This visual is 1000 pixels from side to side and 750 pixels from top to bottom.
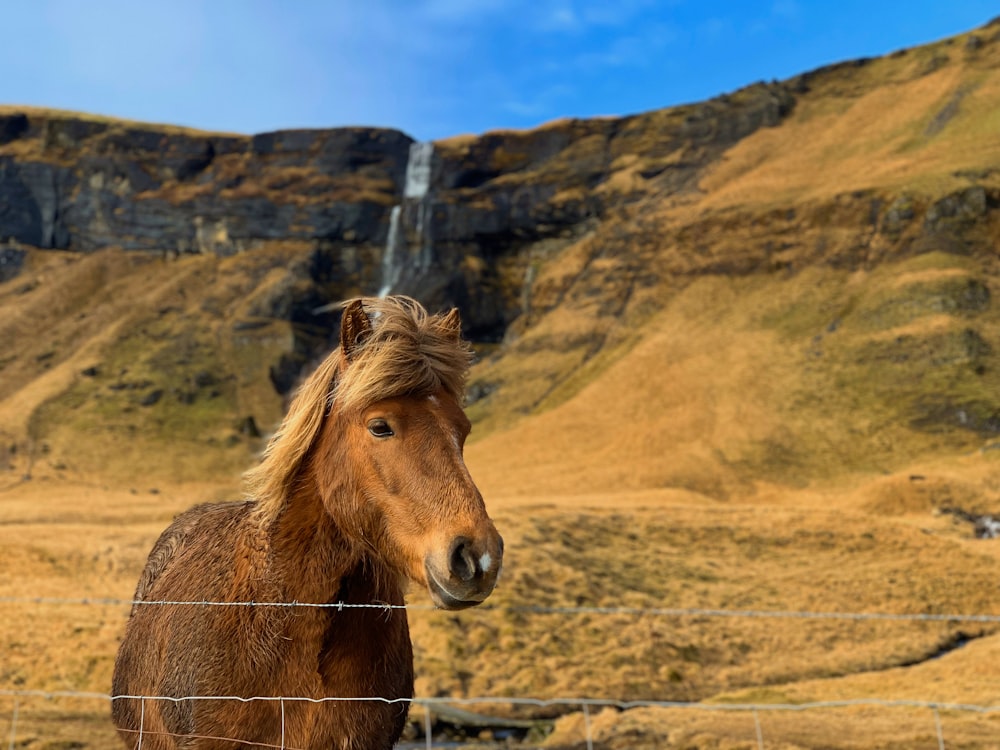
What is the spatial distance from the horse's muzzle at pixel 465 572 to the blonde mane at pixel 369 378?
28.7 inches

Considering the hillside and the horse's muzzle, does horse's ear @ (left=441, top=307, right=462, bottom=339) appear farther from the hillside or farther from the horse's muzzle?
the horse's muzzle

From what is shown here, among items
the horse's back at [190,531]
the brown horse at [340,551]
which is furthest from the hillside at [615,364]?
the horse's back at [190,531]

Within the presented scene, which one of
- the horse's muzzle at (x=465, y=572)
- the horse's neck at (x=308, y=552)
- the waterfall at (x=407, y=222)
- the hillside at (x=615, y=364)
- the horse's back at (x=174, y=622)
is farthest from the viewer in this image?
the waterfall at (x=407, y=222)

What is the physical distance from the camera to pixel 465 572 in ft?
8.48

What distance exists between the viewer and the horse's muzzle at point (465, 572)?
8.38 ft

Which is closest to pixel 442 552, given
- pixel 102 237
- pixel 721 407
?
pixel 721 407

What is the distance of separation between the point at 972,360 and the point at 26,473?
64.5 meters

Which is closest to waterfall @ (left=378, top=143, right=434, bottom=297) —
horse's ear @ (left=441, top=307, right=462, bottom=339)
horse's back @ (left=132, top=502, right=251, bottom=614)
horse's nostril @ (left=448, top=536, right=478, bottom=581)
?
horse's back @ (left=132, top=502, right=251, bottom=614)

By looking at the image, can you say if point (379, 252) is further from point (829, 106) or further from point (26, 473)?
point (829, 106)

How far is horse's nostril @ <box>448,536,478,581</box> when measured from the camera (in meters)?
2.57

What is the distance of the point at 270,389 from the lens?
75.9 metres

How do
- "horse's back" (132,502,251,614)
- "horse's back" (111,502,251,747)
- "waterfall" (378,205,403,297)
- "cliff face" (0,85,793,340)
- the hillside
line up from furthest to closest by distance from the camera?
"cliff face" (0,85,793,340) < "waterfall" (378,205,403,297) < the hillside < "horse's back" (132,502,251,614) < "horse's back" (111,502,251,747)

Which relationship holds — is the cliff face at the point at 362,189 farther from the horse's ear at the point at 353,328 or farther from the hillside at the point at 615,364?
the horse's ear at the point at 353,328

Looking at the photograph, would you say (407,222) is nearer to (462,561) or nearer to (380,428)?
(380,428)
